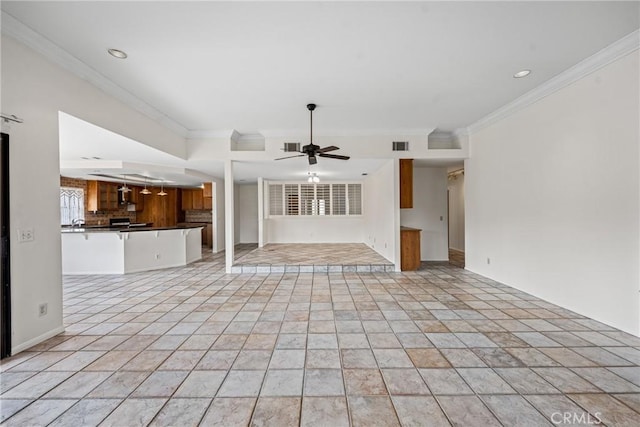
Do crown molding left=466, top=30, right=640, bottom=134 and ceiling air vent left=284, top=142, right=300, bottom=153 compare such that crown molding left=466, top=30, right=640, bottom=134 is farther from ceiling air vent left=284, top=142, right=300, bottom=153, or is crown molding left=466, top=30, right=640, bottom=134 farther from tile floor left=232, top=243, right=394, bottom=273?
ceiling air vent left=284, top=142, right=300, bottom=153

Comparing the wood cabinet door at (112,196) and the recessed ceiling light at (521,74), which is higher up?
the recessed ceiling light at (521,74)

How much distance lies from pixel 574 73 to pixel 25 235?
607 cm

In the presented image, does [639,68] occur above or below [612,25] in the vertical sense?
below

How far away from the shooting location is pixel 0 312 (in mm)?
2367

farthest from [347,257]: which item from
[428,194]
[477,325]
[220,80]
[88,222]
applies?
[88,222]

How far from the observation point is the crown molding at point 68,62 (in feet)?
7.95

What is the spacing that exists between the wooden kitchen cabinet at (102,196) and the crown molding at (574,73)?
10.2 meters

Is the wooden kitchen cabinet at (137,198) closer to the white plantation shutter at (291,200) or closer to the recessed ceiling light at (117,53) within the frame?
the white plantation shutter at (291,200)

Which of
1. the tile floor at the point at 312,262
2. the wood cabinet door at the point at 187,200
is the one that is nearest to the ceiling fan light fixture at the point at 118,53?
the tile floor at the point at 312,262

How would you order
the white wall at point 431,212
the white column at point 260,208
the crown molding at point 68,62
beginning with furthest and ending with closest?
1. the white column at point 260,208
2. the white wall at point 431,212
3. the crown molding at point 68,62

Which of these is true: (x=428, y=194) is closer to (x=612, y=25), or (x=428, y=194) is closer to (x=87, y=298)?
(x=612, y=25)

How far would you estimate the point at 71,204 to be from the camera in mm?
7926

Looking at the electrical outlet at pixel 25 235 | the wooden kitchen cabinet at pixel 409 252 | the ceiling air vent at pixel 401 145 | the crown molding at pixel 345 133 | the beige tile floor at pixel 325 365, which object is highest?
the crown molding at pixel 345 133

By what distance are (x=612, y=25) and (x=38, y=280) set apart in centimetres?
586
